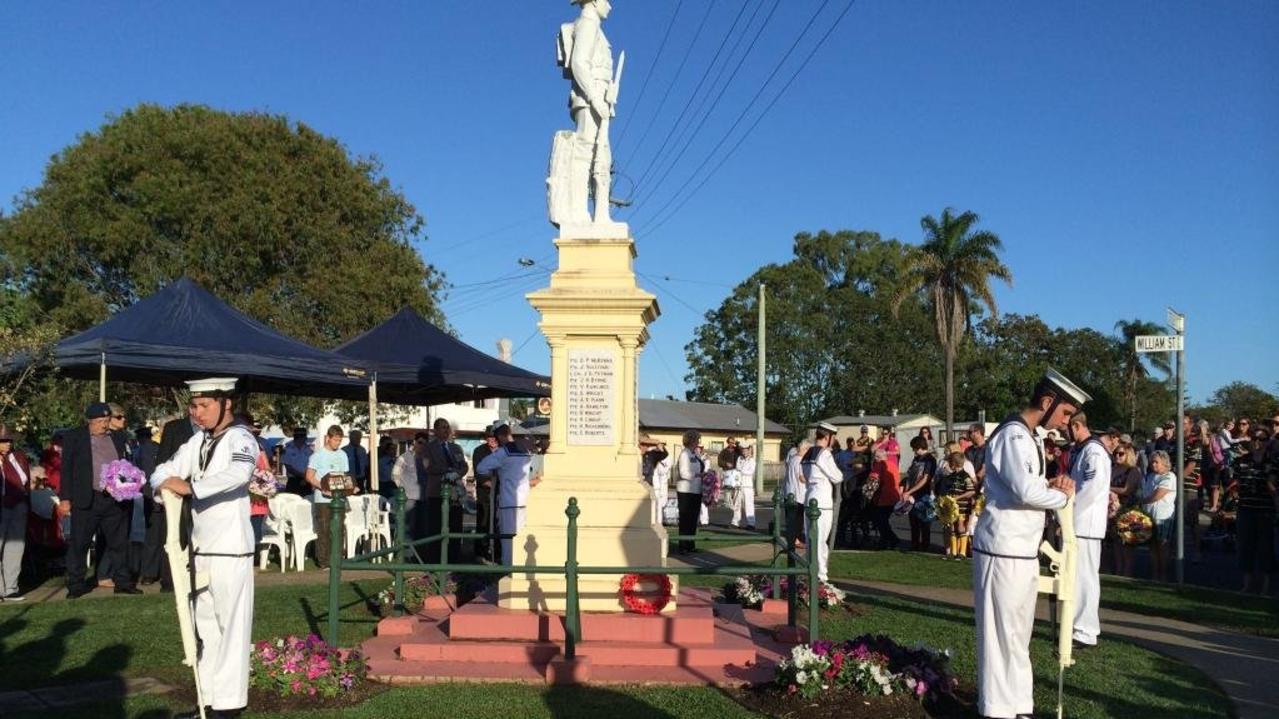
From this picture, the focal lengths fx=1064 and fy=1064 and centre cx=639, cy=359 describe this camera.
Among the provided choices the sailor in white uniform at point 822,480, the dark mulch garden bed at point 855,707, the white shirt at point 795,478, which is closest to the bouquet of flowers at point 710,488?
the white shirt at point 795,478

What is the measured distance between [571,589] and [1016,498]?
11.2ft

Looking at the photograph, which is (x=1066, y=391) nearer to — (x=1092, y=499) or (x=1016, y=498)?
(x=1016, y=498)

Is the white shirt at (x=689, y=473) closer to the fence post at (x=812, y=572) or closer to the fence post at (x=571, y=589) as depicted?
the fence post at (x=812, y=572)

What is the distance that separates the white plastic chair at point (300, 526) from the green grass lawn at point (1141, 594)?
24.4 feet

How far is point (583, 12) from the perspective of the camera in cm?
1052

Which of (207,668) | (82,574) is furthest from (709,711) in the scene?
(82,574)

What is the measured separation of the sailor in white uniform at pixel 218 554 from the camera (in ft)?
19.6

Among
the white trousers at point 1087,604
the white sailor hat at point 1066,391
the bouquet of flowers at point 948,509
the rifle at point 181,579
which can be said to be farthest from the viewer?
the bouquet of flowers at point 948,509

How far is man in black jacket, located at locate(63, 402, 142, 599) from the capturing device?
12.0 metres

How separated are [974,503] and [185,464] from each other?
499 inches

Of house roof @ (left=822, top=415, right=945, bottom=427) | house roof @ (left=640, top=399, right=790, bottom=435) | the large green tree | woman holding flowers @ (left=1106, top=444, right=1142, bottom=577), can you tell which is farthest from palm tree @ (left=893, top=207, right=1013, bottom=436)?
woman holding flowers @ (left=1106, top=444, right=1142, bottom=577)

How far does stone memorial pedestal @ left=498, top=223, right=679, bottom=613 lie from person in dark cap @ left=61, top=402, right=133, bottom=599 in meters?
5.48

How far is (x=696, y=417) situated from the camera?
210ft

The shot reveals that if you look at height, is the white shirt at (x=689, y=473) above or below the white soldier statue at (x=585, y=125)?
below
